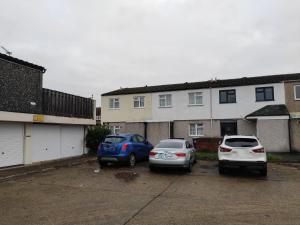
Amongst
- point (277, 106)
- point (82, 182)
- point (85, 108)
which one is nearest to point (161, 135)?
point (85, 108)

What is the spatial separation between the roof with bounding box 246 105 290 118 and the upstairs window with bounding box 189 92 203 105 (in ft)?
15.8

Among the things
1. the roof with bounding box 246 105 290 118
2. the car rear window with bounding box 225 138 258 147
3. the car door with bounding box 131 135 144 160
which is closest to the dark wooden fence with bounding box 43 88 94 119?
the car door with bounding box 131 135 144 160

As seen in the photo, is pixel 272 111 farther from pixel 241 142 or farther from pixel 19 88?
pixel 19 88

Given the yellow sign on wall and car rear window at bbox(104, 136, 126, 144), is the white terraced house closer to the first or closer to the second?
car rear window at bbox(104, 136, 126, 144)

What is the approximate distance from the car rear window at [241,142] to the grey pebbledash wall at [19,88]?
404 inches

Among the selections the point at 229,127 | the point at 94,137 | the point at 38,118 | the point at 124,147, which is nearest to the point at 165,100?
the point at 229,127

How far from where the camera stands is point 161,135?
80.2ft

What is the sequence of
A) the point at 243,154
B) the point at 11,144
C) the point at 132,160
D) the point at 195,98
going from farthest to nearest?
the point at 195,98, the point at 132,160, the point at 11,144, the point at 243,154

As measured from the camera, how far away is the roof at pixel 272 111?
741 inches

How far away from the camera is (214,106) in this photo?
22906mm

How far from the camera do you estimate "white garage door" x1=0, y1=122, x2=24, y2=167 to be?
11969 millimetres

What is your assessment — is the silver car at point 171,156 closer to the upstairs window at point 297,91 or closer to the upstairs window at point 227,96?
the upstairs window at point 227,96

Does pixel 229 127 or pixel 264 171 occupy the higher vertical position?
pixel 229 127

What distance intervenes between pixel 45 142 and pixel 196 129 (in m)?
13.7
